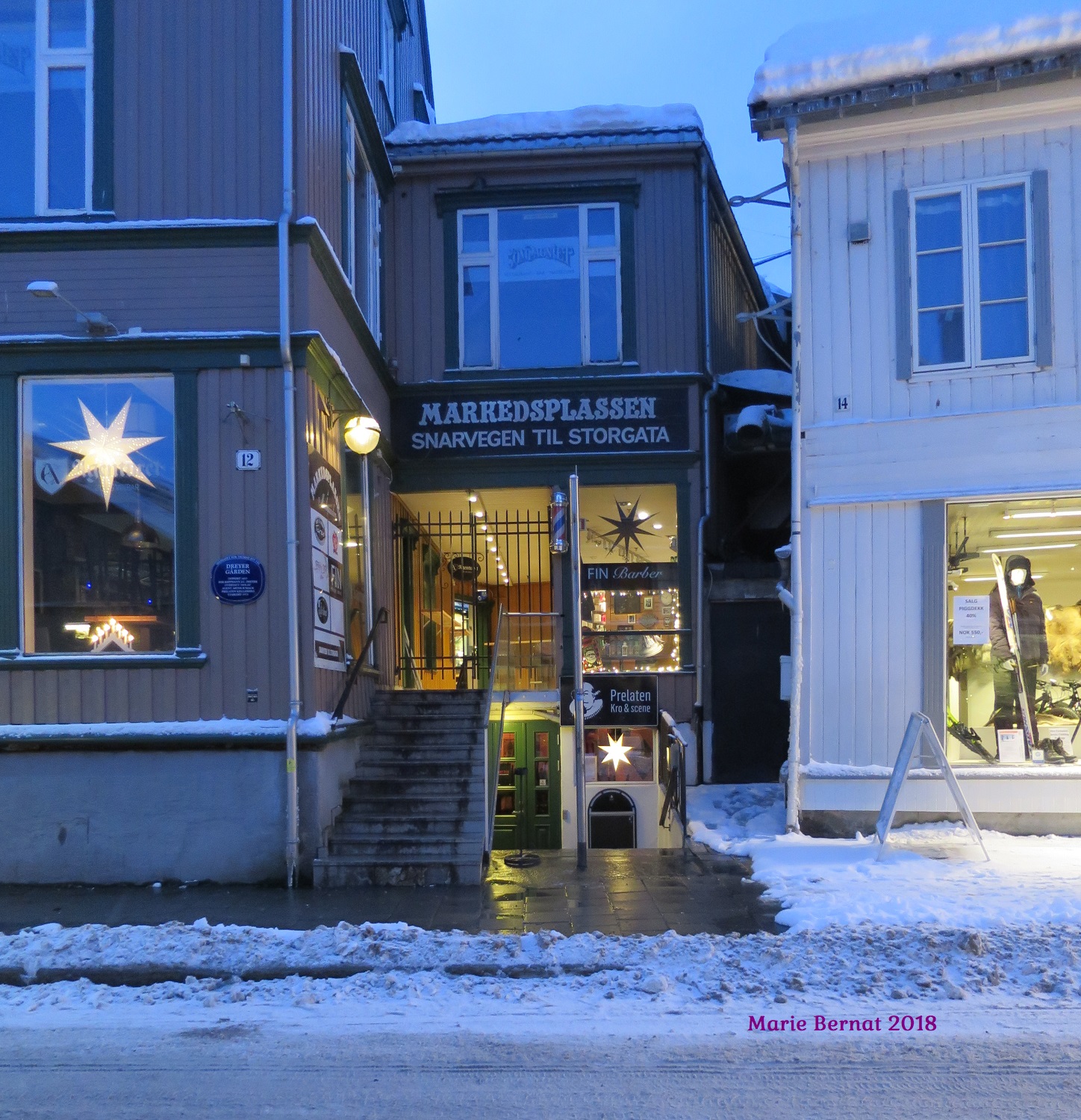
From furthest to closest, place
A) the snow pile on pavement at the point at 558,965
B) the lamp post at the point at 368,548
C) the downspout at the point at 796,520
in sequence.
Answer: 1. the lamp post at the point at 368,548
2. the downspout at the point at 796,520
3. the snow pile on pavement at the point at 558,965

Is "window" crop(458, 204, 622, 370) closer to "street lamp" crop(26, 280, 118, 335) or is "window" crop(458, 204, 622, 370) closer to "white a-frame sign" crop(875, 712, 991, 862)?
"street lamp" crop(26, 280, 118, 335)

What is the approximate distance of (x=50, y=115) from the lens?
378 inches

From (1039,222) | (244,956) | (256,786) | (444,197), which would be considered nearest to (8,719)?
(256,786)

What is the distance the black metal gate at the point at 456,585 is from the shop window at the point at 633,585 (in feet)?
2.73

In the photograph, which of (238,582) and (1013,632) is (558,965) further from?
(1013,632)

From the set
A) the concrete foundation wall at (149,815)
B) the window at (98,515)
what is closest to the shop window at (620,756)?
the concrete foundation wall at (149,815)

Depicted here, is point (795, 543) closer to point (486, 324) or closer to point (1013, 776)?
point (1013, 776)

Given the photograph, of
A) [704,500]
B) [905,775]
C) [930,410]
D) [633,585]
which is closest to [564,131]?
[704,500]

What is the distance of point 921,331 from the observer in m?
10.4

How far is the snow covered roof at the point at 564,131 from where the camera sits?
1360 centimetres

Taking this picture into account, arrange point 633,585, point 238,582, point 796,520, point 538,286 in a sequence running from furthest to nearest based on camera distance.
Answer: point 538,286 < point 633,585 < point 796,520 < point 238,582

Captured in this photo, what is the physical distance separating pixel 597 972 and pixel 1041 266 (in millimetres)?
7237

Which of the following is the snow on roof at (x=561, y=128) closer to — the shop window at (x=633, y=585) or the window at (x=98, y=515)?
the shop window at (x=633, y=585)

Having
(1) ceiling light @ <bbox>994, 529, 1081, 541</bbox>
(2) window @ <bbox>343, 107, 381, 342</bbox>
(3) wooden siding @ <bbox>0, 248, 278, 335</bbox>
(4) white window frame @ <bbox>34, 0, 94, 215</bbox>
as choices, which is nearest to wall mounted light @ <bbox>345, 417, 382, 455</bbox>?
(3) wooden siding @ <bbox>0, 248, 278, 335</bbox>
